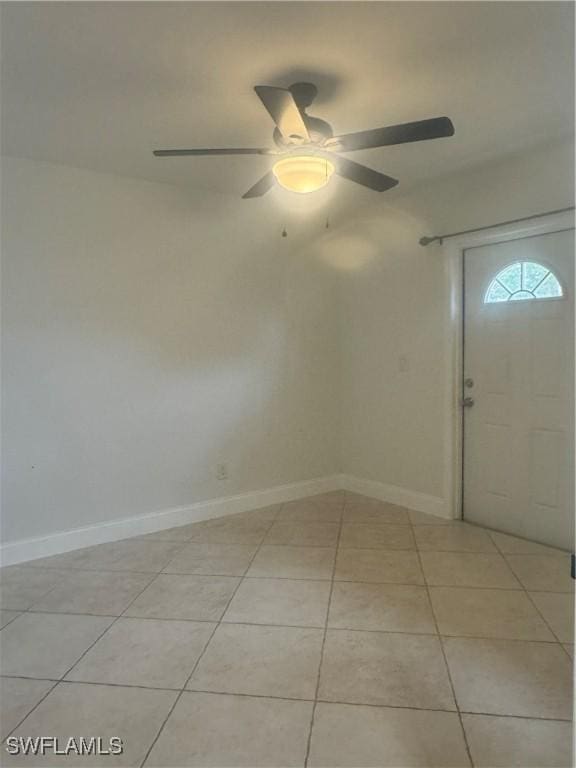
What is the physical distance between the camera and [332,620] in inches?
85.0

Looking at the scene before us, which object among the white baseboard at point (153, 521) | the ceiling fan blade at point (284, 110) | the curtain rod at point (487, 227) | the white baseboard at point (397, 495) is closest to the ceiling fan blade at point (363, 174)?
the ceiling fan blade at point (284, 110)

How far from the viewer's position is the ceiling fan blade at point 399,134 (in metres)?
1.71

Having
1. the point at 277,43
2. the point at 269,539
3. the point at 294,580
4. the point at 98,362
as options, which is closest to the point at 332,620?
the point at 294,580

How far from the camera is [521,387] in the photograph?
3029 mm

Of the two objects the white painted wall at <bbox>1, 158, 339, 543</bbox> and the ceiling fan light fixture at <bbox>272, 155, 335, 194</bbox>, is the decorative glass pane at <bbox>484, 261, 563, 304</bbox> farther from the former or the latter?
the ceiling fan light fixture at <bbox>272, 155, 335, 194</bbox>

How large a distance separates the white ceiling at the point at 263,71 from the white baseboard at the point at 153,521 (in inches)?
90.8

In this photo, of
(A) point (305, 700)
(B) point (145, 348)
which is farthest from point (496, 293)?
(A) point (305, 700)

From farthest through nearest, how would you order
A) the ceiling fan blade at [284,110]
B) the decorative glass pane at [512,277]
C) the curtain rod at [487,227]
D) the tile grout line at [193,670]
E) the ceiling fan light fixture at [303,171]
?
the decorative glass pane at [512,277], the curtain rod at [487,227], the ceiling fan light fixture at [303,171], the ceiling fan blade at [284,110], the tile grout line at [193,670]

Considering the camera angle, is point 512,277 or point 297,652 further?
point 512,277

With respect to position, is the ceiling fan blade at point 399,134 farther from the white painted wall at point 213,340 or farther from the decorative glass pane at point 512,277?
the decorative glass pane at point 512,277

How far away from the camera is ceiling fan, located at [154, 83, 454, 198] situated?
173 centimetres

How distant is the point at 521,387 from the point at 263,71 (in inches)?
92.5

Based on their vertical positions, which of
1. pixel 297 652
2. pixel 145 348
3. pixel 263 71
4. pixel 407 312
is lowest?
pixel 297 652

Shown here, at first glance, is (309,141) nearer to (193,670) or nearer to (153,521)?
(193,670)
